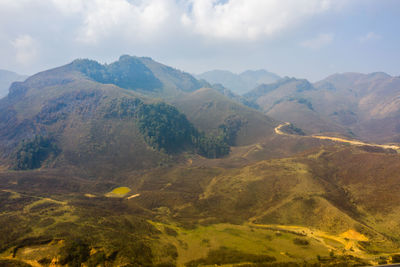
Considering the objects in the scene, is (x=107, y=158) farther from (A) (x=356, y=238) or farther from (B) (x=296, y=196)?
(A) (x=356, y=238)

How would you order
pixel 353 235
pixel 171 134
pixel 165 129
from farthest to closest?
pixel 171 134
pixel 165 129
pixel 353 235

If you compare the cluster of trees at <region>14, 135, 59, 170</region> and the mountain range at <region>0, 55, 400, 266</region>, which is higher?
the cluster of trees at <region>14, 135, 59, 170</region>

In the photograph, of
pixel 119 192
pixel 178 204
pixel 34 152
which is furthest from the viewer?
pixel 34 152

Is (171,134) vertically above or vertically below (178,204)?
above

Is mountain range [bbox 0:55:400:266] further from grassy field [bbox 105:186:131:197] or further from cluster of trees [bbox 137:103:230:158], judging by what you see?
cluster of trees [bbox 137:103:230:158]

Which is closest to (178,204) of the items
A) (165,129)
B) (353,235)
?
(353,235)

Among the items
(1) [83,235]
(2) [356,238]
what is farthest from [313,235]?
(1) [83,235]

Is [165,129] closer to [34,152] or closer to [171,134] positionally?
[171,134]

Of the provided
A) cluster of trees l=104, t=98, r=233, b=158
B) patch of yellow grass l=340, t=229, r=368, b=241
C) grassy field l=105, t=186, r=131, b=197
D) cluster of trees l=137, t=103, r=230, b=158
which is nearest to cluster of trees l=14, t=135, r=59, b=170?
cluster of trees l=104, t=98, r=233, b=158
